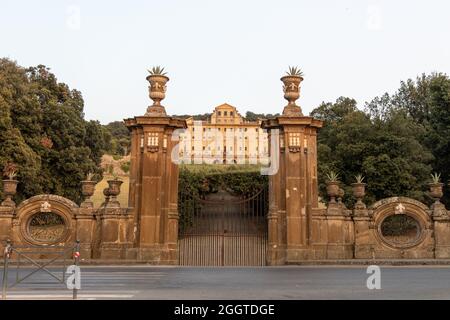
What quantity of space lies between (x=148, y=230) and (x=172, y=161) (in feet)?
9.29

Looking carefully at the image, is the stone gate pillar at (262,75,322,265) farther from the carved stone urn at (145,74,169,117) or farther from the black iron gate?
the carved stone urn at (145,74,169,117)

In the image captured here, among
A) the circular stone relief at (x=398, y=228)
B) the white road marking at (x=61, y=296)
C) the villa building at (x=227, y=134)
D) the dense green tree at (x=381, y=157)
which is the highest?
the villa building at (x=227, y=134)

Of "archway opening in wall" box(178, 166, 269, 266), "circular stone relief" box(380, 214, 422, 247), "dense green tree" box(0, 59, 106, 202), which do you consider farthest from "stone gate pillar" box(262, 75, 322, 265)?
"dense green tree" box(0, 59, 106, 202)

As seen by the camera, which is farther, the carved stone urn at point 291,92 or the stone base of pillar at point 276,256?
the carved stone urn at point 291,92

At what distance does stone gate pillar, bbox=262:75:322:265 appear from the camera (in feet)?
58.0

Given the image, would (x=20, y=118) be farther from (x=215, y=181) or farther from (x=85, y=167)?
(x=215, y=181)

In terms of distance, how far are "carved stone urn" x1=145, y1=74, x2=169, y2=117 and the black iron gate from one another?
3991mm

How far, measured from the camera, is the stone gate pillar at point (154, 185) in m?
17.7

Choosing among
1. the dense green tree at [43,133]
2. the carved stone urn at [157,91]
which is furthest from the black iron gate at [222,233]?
Answer: the dense green tree at [43,133]

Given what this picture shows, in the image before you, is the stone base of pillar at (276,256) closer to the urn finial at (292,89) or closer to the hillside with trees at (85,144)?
the urn finial at (292,89)

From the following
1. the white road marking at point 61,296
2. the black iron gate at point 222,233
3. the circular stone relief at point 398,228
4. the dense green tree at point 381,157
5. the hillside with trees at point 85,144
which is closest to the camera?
the white road marking at point 61,296

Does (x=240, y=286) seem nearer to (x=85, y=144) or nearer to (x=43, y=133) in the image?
(x=43, y=133)
